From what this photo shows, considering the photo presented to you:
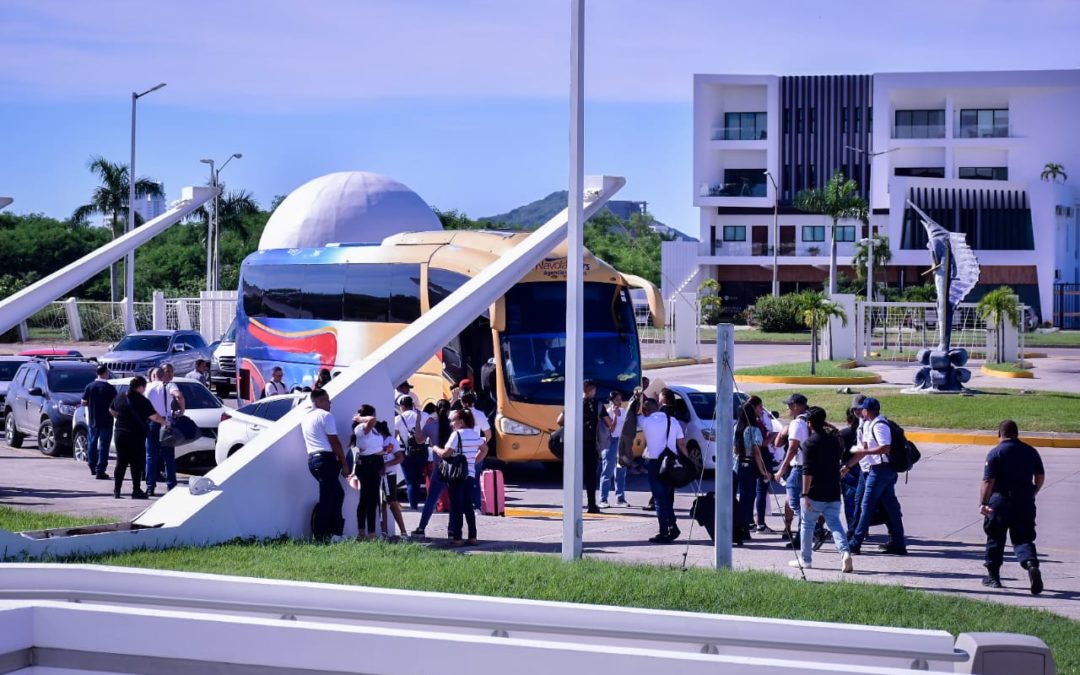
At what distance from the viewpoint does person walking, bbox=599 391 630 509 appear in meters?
18.9

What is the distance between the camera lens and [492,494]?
1744 centimetres

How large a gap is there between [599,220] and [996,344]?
83.6m

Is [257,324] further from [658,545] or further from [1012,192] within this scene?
[1012,192]

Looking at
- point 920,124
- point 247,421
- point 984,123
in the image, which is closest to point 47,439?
point 247,421

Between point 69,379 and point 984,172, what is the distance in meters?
69.3

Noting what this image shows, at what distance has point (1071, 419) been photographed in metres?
28.5

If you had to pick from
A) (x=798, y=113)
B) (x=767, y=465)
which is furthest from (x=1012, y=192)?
(x=767, y=465)

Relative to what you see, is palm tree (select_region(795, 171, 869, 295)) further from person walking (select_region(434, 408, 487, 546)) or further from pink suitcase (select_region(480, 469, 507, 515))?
person walking (select_region(434, 408, 487, 546))

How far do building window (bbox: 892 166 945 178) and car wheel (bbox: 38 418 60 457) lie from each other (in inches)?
2648

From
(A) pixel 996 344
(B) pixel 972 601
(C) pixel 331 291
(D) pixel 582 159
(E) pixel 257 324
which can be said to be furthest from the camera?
(A) pixel 996 344

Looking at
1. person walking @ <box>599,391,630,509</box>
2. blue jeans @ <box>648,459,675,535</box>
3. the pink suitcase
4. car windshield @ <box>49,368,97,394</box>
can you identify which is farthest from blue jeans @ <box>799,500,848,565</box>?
car windshield @ <box>49,368,97,394</box>

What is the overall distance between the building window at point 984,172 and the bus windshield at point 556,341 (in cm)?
6449

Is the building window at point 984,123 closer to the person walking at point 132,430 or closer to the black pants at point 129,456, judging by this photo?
the person walking at point 132,430

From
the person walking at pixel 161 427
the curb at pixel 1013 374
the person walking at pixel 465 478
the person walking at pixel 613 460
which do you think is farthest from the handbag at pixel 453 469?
the curb at pixel 1013 374
